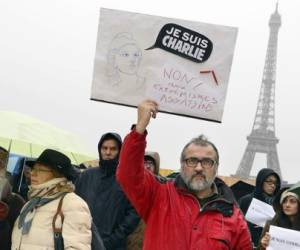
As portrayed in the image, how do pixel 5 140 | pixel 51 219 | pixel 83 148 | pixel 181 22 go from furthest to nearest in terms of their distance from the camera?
1. pixel 83 148
2. pixel 5 140
3. pixel 181 22
4. pixel 51 219

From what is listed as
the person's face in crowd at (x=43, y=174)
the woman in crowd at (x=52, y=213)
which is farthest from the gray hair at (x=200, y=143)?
the person's face in crowd at (x=43, y=174)

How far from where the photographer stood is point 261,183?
269 inches

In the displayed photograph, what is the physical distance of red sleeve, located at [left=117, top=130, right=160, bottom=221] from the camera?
3.16m

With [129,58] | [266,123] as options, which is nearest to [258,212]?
[129,58]

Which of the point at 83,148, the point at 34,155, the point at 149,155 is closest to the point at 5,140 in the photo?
the point at 34,155

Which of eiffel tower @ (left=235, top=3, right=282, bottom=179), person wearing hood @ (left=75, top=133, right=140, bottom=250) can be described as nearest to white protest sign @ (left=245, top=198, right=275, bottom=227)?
person wearing hood @ (left=75, top=133, right=140, bottom=250)

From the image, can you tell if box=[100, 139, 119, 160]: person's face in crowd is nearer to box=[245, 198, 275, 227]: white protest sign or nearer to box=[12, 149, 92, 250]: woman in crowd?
box=[12, 149, 92, 250]: woman in crowd

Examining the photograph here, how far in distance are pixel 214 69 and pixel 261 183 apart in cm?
299

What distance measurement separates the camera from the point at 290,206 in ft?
16.3

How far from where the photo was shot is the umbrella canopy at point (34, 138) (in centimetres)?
821

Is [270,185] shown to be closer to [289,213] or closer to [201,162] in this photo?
[289,213]

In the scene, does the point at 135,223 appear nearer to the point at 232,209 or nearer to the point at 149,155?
the point at 149,155

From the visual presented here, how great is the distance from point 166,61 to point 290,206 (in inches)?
69.4

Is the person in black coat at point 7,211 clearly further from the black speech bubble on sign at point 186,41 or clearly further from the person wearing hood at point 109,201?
the black speech bubble on sign at point 186,41
